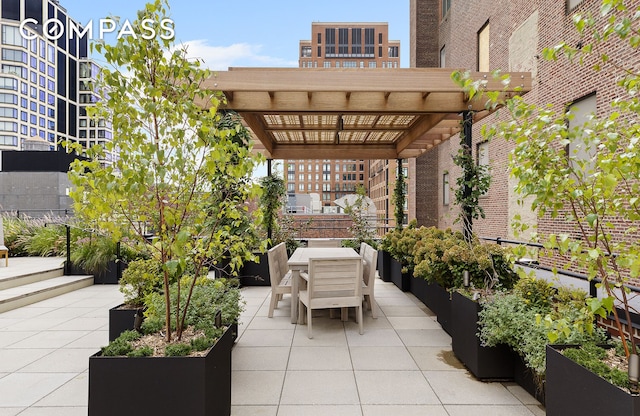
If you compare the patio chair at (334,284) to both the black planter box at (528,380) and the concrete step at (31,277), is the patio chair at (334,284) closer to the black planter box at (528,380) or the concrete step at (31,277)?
the black planter box at (528,380)

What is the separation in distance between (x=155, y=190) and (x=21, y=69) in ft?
201

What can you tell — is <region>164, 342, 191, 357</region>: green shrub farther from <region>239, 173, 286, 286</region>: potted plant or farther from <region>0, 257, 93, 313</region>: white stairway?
<region>239, 173, 286, 286</region>: potted plant

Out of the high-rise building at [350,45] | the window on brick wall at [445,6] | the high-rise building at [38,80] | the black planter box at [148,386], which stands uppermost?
the high-rise building at [350,45]

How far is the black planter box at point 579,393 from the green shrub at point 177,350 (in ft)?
6.49

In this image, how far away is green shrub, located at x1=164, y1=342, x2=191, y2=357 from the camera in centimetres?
200

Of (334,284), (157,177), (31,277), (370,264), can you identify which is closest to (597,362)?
(157,177)

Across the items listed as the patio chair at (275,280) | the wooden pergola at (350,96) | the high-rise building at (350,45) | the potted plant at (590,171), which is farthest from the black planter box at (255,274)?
the high-rise building at (350,45)

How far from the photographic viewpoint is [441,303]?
14.3 feet

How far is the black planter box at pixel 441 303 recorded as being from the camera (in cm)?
413

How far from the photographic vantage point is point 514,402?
2672 millimetres

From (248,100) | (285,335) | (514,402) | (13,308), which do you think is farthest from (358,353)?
(13,308)

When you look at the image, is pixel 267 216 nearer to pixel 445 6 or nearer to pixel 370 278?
pixel 370 278

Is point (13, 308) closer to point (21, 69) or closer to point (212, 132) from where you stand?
point (212, 132)

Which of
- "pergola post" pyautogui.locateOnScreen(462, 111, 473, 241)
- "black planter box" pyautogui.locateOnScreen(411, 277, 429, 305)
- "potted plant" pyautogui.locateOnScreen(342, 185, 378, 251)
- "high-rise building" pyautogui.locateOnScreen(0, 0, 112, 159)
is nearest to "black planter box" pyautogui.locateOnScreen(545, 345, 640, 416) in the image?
"pergola post" pyautogui.locateOnScreen(462, 111, 473, 241)
